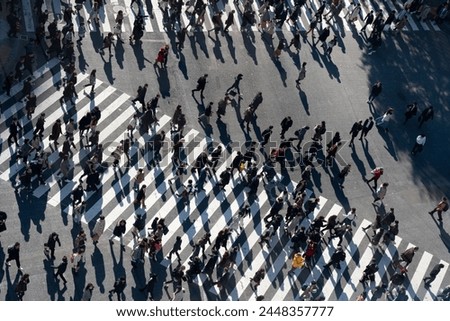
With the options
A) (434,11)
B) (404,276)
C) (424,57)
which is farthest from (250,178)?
(434,11)

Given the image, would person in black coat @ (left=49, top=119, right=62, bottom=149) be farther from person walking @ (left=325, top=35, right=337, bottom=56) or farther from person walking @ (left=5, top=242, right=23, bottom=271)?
person walking @ (left=325, top=35, right=337, bottom=56)

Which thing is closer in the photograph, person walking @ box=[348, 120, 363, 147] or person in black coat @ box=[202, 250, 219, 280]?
person in black coat @ box=[202, 250, 219, 280]

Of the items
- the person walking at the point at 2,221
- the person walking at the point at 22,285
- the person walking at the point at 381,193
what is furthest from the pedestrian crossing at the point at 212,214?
the person walking at the point at 22,285

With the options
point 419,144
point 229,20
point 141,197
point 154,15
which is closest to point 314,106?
point 419,144

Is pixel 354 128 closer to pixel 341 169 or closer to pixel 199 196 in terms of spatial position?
pixel 341 169

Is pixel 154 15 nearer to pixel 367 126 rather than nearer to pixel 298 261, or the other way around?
pixel 367 126

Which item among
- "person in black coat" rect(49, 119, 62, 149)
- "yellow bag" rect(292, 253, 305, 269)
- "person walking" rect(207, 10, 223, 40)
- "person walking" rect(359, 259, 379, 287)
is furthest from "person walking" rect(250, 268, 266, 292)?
"person walking" rect(207, 10, 223, 40)
